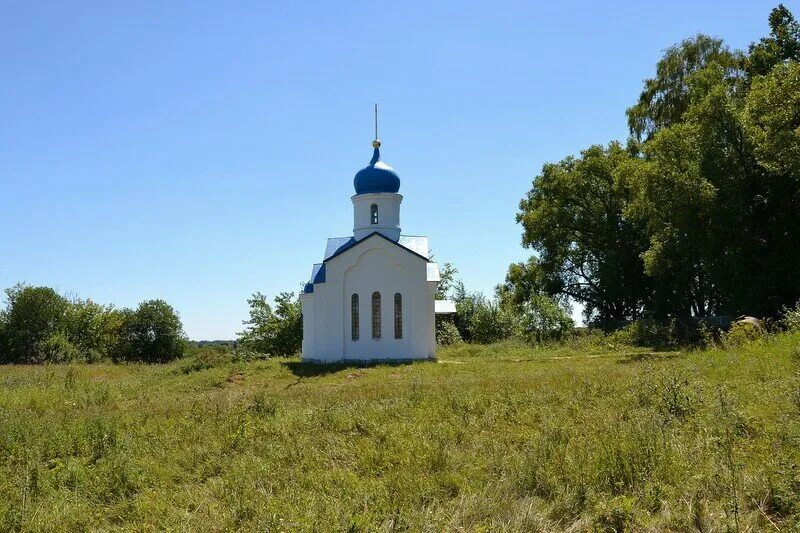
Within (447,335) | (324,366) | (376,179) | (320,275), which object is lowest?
(324,366)

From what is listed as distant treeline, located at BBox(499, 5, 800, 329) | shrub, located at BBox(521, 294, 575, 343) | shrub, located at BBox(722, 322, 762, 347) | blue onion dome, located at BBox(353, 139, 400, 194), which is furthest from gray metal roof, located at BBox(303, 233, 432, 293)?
shrub, located at BBox(722, 322, 762, 347)

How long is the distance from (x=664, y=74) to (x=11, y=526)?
32.8 metres

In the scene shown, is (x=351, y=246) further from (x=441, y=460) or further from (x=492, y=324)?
(x=441, y=460)

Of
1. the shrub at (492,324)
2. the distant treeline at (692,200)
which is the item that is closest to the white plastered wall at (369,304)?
the distant treeline at (692,200)

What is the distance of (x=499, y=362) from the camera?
70.7 feet

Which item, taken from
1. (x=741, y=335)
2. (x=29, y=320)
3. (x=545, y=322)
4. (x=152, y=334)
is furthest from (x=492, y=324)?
(x=29, y=320)

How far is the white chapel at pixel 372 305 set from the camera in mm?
24703

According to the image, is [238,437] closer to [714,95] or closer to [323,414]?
[323,414]

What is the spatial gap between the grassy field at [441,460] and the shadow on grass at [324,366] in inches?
393

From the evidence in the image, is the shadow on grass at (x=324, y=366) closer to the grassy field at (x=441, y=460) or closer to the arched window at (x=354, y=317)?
the arched window at (x=354, y=317)

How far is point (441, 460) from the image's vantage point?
268 inches

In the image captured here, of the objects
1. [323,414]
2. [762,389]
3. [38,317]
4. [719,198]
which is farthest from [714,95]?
[38,317]

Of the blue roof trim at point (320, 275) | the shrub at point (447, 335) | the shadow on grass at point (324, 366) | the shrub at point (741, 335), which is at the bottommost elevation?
the shadow on grass at point (324, 366)

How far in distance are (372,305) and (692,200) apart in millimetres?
12478
